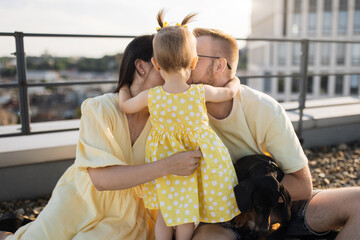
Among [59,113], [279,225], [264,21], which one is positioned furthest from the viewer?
[59,113]

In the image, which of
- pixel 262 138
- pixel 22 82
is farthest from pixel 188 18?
pixel 22 82

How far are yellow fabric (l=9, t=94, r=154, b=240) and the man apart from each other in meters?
0.39

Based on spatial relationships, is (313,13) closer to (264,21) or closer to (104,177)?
(264,21)

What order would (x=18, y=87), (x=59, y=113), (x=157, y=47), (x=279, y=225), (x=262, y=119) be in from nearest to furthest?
(x=157, y=47), (x=279, y=225), (x=262, y=119), (x=18, y=87), (x=59, y=113)

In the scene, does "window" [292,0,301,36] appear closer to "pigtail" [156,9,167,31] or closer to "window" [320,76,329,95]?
"window" [320,76,329,95]

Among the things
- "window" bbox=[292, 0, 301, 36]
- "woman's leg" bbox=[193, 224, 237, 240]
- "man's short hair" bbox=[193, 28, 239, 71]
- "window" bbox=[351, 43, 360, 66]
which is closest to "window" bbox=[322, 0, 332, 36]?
"window" bbox=[292, 0, 301, 36]

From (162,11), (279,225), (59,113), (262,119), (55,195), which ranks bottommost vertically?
(59,113)

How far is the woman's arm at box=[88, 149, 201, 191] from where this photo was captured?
1.67 m

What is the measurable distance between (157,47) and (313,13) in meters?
65.4

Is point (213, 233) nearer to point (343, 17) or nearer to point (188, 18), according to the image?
point (188, 18)

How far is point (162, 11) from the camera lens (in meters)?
1.90

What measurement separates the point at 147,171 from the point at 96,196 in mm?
393

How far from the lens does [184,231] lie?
1797mm

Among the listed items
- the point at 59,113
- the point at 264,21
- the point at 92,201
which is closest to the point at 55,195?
the point at 92,201
